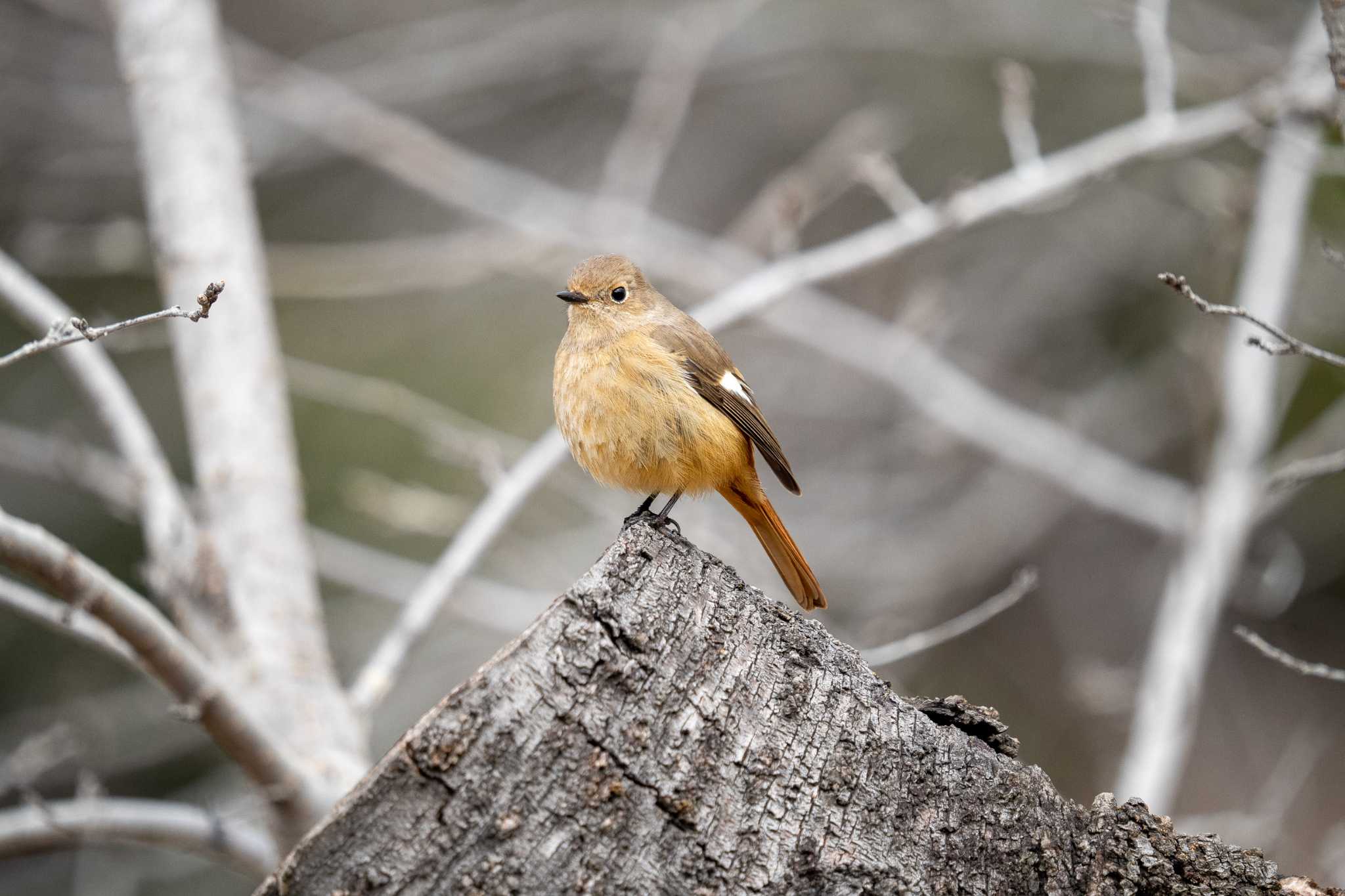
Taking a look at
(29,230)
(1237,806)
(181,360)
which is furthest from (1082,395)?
(29,230)

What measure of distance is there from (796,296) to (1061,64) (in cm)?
327

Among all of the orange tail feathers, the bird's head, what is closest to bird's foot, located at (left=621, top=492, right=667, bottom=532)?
the orange tail feathers

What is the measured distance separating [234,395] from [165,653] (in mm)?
1586

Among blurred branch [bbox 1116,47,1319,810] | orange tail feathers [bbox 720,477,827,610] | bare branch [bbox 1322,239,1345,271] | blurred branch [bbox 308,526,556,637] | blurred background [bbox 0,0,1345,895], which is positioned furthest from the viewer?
blurred background [bbox 0,0,1345,895]

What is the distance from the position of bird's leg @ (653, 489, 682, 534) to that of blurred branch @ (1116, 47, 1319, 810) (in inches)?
93.3

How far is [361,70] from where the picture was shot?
7.42 m

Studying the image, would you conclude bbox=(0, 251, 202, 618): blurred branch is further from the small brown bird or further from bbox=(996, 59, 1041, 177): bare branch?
bbox=(996, 59, 1041, 177): bare branch

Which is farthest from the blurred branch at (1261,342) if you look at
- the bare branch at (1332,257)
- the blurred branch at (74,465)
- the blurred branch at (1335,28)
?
the blurred branch at (74,465)

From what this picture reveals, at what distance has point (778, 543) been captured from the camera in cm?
378

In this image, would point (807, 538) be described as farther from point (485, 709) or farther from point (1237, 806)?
point (485, 709)

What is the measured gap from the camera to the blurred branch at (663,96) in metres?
5.68

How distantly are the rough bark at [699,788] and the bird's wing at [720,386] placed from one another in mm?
1677

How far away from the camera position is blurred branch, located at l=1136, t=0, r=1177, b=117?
14.2 ft

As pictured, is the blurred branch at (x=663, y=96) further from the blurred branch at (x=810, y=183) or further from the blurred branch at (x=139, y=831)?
the blurred branch at (x=139, y=831)
